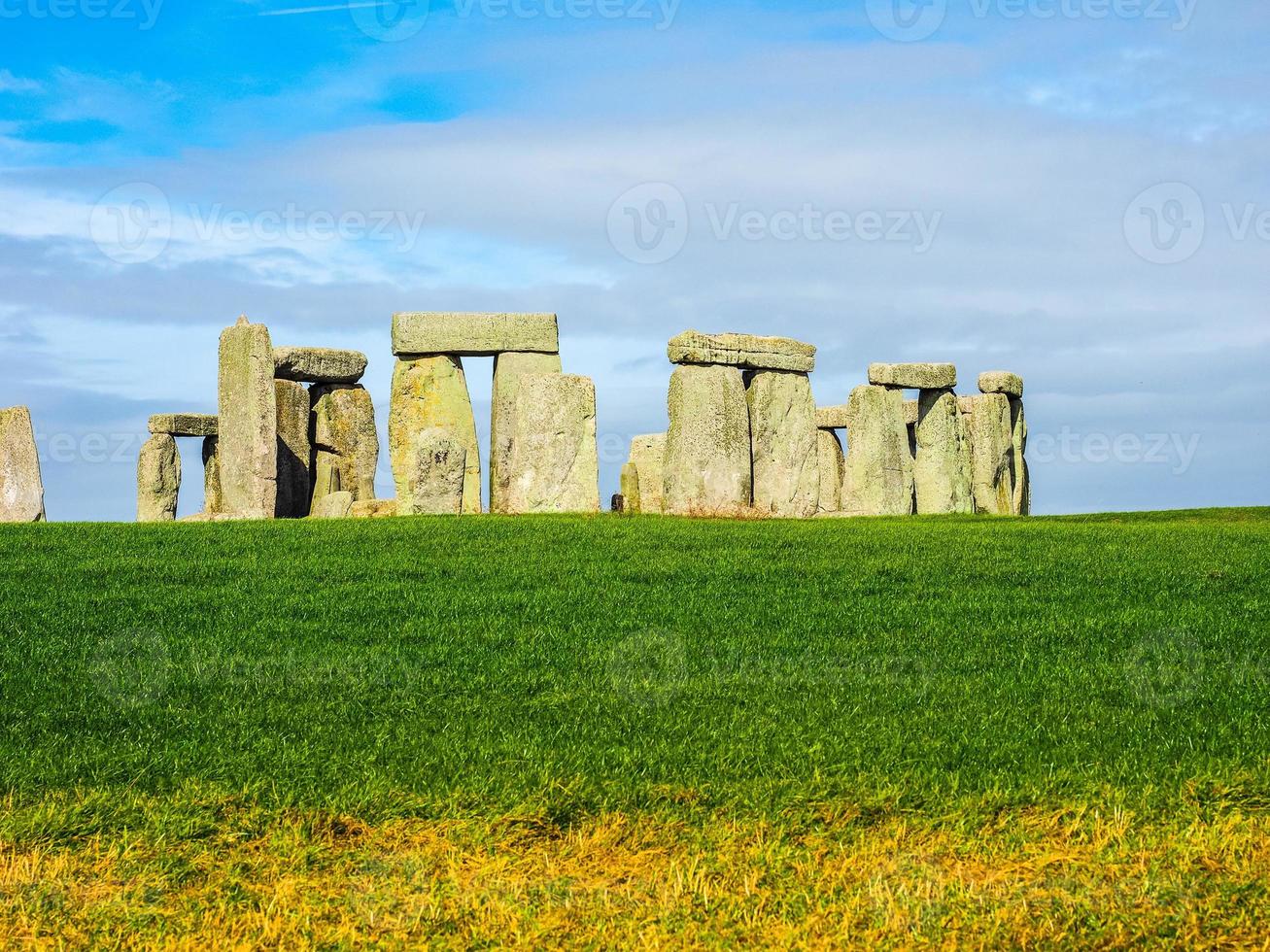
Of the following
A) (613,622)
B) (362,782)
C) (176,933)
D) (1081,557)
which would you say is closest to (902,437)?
(1081,557)

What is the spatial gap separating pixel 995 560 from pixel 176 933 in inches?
480

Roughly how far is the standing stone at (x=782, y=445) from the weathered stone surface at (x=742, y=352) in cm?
24

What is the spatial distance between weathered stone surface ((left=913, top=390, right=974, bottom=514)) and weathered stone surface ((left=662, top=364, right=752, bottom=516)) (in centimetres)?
675

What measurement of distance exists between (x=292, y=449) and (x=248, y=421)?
2.94m

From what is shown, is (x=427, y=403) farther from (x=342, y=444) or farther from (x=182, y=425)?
(x=182, y=425)

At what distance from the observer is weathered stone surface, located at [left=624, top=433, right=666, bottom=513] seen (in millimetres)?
27188

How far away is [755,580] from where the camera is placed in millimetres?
15156

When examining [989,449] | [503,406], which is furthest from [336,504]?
[989,449]

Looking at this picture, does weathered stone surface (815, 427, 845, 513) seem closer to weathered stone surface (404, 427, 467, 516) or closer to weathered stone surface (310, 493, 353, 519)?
weathered stone surface (310, 493, 353, 519)

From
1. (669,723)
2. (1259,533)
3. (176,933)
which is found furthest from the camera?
(1259,533)

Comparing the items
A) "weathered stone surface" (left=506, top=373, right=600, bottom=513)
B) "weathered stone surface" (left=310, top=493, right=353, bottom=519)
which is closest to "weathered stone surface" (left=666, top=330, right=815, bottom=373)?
"weathered stone surface" (left=506, top=373, right=600, bottom=513)

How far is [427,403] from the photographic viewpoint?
24.8 metres

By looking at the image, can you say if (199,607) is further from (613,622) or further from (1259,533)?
(1259,533)

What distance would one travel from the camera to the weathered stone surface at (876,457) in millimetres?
27078
